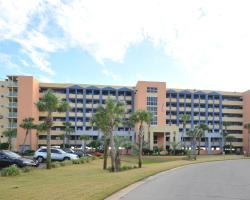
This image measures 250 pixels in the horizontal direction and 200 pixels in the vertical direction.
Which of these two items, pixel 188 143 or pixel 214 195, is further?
pixel 188 143

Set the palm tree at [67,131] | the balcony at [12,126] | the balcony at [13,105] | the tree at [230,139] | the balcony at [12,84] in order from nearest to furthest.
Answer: the palm tree at [67,131] < the balcony at [12,126] < the balcony at [13,105] < the balcony at [12,84] < the tree at [230,139]

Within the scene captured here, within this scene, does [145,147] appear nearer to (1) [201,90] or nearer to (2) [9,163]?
Answer: (1) [201,90]

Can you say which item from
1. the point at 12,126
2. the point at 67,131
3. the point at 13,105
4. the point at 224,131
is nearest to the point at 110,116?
the point at 67,131

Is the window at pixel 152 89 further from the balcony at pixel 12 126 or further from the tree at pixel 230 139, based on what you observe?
the balcony at pixel 12 126

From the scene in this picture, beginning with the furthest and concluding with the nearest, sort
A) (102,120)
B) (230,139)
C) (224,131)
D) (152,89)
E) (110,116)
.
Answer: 1. (230,139)
2. (224,131)
3. (152,89)
4. (102,120)
5. (110,116)

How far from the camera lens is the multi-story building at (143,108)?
10000cm

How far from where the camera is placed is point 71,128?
10506 cm

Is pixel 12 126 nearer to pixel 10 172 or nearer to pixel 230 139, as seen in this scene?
pixel 230 139

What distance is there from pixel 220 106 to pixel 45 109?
298ft

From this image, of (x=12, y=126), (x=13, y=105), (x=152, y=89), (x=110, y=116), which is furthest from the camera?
(x=152, y=89)

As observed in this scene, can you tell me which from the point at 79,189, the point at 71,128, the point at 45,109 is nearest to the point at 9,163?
the point at 45,109

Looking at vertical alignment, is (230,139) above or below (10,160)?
above

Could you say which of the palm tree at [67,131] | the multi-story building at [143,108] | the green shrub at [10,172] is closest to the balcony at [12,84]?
the multi-story building at [143,108]

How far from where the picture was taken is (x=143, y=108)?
103688 millimetres
